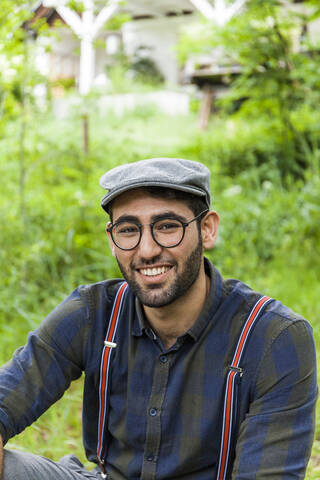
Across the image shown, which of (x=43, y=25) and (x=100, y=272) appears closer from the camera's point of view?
(x=43, y=25)

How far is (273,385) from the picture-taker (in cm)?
160

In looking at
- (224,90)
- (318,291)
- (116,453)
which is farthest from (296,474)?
(224,90)

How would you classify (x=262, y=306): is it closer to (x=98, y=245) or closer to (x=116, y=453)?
(x=116, y=453)

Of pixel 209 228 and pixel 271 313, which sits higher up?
pixel 209 228

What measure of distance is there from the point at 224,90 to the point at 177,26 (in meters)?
5.86

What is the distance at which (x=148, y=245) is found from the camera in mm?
1719

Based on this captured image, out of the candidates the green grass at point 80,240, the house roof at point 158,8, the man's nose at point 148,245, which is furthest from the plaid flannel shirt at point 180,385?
the house roof at point 158,8

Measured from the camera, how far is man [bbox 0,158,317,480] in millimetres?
1598

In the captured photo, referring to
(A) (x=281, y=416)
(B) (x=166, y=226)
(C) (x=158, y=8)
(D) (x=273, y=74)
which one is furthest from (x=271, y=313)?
(C) (x=158, y=8)

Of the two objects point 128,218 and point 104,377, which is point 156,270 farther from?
point 104,377

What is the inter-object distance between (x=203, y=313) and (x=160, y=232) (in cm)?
28

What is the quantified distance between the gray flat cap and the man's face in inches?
2.0

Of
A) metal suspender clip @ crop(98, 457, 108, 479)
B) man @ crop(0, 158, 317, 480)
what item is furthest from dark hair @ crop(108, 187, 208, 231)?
metal suspender clip @ crop(98, 457, 108, 479)

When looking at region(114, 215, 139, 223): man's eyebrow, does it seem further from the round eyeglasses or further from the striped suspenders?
the striped suspenders
